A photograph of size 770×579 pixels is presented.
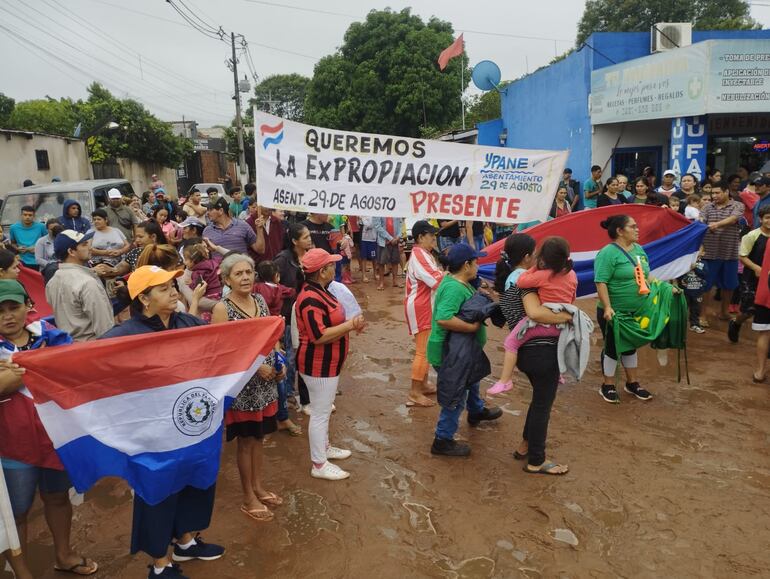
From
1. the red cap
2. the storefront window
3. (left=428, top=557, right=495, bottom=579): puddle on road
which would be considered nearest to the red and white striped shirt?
the red cap

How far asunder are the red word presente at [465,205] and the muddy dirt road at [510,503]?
1.95 meters

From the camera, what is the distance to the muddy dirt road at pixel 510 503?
3422 millimetres

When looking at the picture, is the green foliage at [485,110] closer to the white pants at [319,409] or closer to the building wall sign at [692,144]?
the building wall sign at [692,144]

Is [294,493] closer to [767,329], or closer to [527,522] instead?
[527,522]

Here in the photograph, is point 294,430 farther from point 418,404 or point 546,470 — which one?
point 546,470

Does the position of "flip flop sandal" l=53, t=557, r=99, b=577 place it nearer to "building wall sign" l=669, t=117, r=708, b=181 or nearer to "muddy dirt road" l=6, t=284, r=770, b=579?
"muddy dirt road" l=6, t=284, r=770, b=579

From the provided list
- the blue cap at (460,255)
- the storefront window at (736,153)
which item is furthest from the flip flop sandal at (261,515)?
the storefront window at (736,153)

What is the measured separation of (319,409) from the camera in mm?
4293

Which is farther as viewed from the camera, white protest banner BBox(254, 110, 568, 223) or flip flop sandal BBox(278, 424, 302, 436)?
white protest banner BBox(254, 110, 568, 223)

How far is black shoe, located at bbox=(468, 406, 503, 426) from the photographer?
5305 mm

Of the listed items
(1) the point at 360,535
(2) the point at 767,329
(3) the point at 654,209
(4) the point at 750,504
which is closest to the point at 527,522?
(1) the point at 360,535

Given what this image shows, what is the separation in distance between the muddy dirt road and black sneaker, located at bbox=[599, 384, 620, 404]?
75 millimetres

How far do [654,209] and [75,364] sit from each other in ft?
20.1

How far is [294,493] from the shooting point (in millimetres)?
4270
